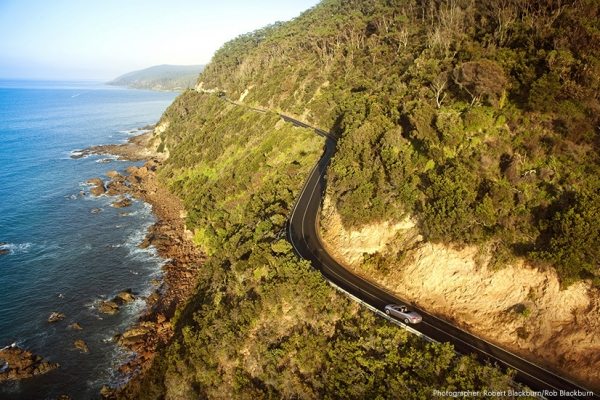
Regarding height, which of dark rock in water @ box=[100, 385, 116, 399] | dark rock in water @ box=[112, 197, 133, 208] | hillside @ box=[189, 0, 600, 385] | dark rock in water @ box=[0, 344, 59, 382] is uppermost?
hillside @ box=[189, 0, 600, 385]

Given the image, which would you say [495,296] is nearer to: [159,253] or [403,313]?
[403,313]

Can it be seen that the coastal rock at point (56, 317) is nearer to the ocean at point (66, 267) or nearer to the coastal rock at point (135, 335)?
the ocean at point (66, 267)

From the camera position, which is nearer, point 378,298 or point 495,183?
point 495,183

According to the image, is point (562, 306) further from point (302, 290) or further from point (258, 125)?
point (258, 125)

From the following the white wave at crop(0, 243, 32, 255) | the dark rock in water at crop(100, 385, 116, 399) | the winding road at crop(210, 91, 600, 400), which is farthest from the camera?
the white wave at crop(0, 243, 32, 255)

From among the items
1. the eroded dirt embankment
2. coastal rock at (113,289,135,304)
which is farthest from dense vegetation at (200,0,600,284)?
coastal rock at (113,289,135,304)

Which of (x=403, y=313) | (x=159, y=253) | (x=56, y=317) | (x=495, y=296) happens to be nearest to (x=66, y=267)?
(x=56, y=317)

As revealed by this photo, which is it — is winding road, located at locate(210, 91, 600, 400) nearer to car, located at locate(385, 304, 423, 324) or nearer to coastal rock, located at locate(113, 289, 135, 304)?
car, located at locate(385, 304, 423, 324)
